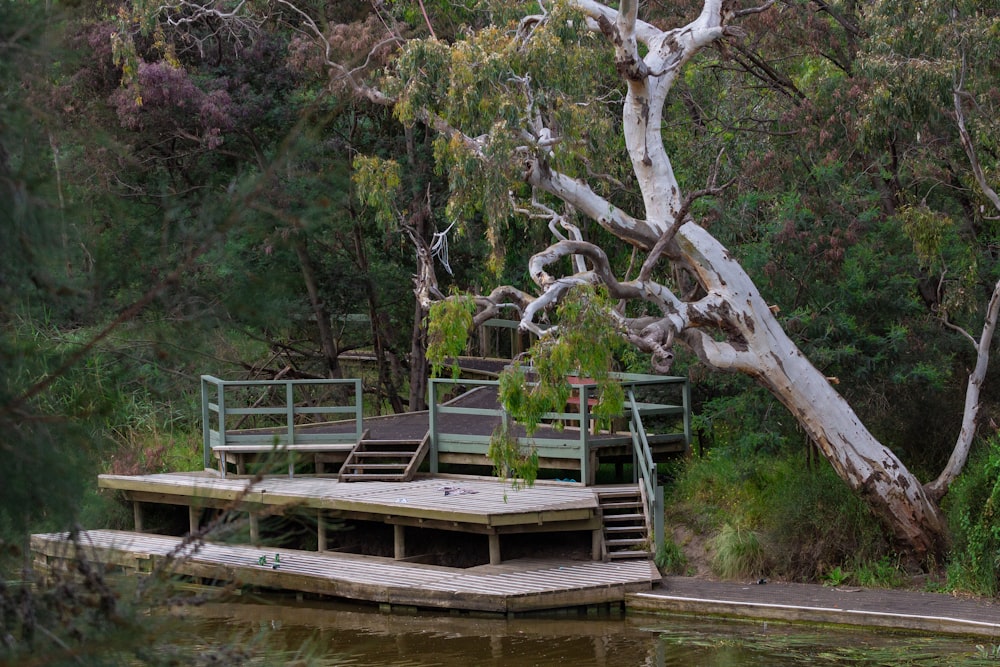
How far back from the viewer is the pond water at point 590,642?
9898mm

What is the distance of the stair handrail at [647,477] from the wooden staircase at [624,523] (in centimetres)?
13

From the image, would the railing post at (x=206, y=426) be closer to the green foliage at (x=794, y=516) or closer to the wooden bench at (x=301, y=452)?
the wooden bench at (x=301, y=452)

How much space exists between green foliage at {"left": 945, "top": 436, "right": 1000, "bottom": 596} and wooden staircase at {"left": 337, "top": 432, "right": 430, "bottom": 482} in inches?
252

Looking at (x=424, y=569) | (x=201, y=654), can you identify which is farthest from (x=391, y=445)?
(x=201, y=654)

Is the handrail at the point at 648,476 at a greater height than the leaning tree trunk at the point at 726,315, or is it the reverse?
the leaning tree trunk at the point at 726,315

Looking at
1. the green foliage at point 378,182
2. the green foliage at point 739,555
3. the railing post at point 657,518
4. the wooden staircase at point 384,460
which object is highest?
the green foliage at point 378,182

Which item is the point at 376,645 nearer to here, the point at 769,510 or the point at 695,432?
the point at 769,510

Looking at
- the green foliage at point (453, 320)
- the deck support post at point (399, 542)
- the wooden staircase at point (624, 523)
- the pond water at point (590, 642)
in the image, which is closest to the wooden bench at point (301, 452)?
the deck support post at point (399, 542)

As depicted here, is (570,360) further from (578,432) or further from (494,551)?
(578,432)

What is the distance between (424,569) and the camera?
13.0m

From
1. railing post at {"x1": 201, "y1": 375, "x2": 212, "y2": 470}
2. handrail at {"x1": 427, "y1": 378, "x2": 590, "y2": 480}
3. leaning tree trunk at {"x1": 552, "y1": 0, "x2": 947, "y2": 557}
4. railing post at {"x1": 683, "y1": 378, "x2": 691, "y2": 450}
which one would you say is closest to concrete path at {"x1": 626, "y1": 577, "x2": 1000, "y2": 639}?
leaning tree trunk at {"x1": 552, "y1": 0, "x2": 947, "y2": 557}

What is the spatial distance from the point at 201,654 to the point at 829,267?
1112 cm

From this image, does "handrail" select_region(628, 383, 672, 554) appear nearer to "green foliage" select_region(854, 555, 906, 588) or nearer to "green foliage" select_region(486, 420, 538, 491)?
"green foliage" select_region(854, 555, 906, 588)

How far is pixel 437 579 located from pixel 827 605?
12.9 feet
